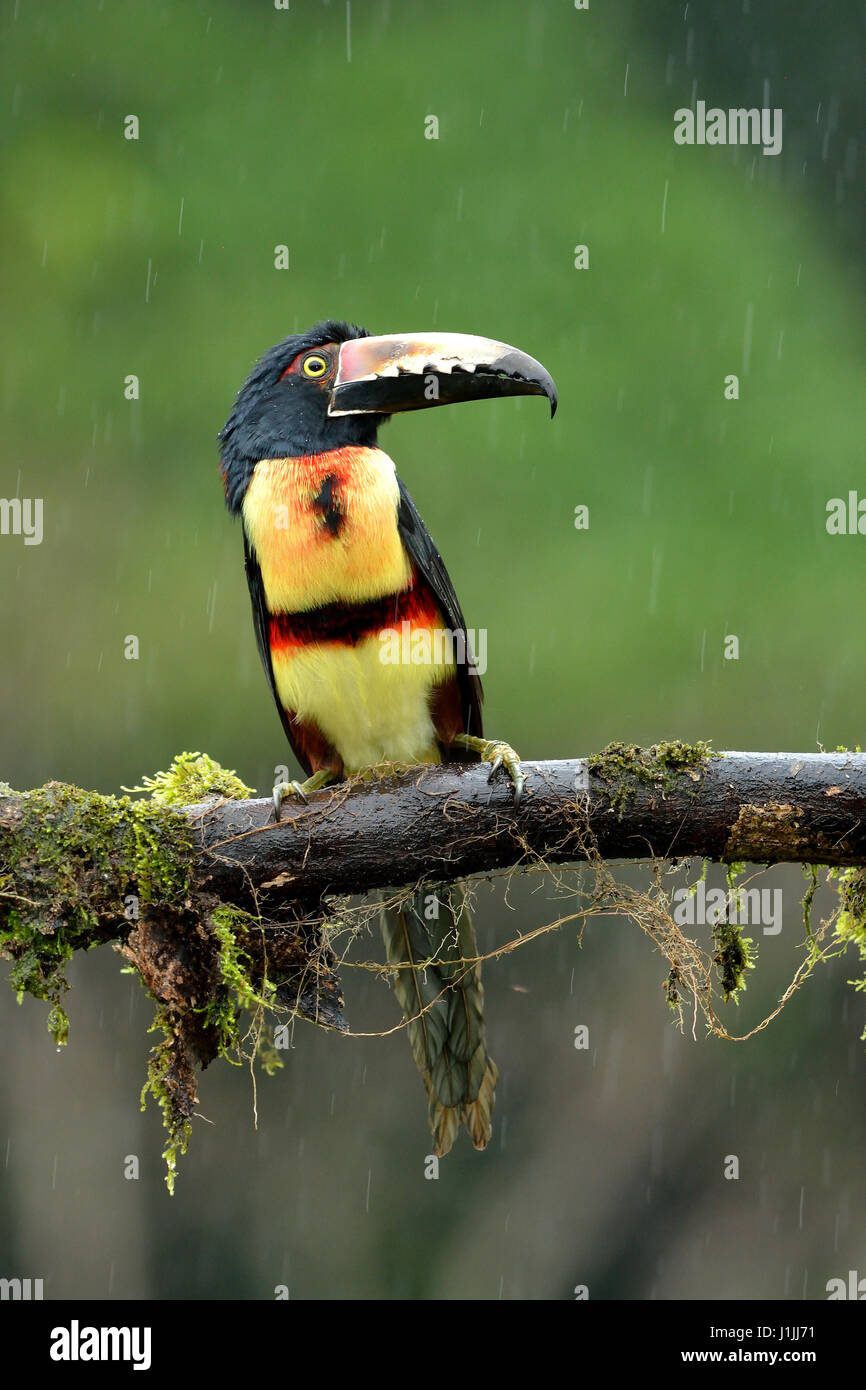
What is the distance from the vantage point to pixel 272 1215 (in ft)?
33.6

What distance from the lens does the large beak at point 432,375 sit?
4.58 meters

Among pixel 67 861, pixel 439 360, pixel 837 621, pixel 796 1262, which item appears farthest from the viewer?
pixel 796 1262

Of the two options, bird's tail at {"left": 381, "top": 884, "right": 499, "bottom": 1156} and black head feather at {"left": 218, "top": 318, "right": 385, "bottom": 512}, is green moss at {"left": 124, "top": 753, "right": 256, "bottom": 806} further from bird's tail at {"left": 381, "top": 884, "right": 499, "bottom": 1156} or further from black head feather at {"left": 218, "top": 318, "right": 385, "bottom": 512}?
black head feather at {"left": 218, "top": 318, "right": 385, "bottom": 512}

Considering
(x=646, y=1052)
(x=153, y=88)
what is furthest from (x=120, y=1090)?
(x=153, y=88)

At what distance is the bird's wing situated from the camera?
4508 mm

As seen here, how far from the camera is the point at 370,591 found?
14.4ft

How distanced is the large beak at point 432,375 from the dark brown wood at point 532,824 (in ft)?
4.57

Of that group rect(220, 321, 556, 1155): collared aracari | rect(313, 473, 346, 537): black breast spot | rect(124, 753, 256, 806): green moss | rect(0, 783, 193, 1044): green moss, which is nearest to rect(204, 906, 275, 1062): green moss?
rect(0, 783, 193, 1044): green moss

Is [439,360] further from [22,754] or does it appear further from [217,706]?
[22,754]

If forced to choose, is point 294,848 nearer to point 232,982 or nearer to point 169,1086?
point 232,982

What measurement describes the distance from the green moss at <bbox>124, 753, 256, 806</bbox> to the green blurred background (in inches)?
165

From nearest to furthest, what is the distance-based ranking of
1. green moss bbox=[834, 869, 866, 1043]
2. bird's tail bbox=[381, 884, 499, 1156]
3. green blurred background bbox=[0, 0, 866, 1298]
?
green moss bbox=[834, 869, 866, 1043], bird's tail bbox=[381, 884, 499, 1156], green blurred background bbox=[0, 0, 866, 1298]

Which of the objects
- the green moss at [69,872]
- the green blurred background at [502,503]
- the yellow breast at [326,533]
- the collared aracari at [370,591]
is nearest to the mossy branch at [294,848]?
the green moss at [69,872]

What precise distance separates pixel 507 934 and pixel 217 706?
7.27 feet
